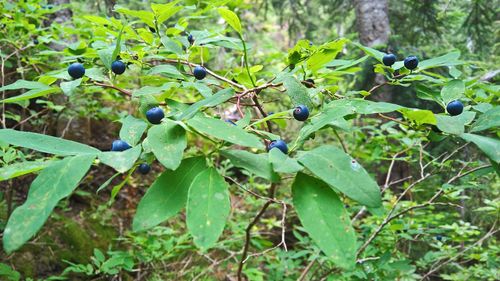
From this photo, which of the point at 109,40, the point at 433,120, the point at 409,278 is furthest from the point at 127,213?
the point at 433,120

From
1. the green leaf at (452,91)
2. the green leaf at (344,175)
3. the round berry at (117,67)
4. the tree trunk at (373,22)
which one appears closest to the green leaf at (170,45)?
the round berry at (117,67)

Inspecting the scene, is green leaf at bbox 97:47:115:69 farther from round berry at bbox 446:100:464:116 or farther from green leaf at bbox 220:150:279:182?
round berry at bbox 446:100:464:116

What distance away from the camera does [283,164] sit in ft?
2.25

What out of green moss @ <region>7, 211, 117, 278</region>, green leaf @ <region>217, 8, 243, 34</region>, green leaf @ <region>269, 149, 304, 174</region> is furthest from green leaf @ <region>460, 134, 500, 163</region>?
green moss @ <region>7, 211, 117, 278</region>

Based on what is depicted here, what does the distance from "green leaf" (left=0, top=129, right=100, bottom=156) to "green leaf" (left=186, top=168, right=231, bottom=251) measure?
0.22 m

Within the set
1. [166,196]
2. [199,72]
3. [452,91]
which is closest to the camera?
[166,196]

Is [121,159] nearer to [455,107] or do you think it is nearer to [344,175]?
[344,175]

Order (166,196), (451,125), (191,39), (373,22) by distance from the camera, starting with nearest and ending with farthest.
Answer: (166,196) → (451,125) → (191,39) → (373,22)

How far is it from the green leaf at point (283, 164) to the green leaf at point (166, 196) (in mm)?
147

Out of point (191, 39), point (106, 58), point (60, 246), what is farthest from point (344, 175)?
point (60, 246)

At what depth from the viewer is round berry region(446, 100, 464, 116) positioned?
3.31 ft

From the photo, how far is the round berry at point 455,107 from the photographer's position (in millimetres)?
1010

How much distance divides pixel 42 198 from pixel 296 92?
2.19 ft

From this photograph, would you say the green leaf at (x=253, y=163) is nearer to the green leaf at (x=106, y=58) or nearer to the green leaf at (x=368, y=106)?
the green leaf at (x=368, y=106)
